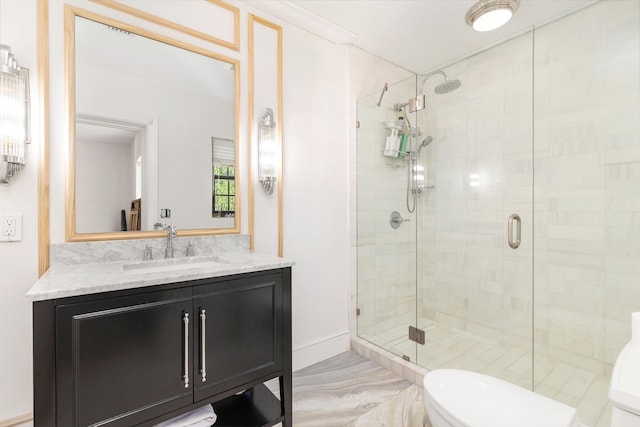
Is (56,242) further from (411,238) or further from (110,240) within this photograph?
(411,238)

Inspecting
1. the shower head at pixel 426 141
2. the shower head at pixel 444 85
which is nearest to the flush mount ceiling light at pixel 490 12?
the shower head at pixel 444 85

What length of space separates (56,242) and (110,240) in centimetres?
21

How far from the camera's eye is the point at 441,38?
2492 millimetres

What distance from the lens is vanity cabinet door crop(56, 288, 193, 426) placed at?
1.04m

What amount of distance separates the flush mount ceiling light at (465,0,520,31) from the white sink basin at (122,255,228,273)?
7.14 feet

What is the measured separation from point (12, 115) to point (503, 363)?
9.80 feet

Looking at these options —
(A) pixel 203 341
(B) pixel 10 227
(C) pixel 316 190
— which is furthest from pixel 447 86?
(B) pixel 10 227

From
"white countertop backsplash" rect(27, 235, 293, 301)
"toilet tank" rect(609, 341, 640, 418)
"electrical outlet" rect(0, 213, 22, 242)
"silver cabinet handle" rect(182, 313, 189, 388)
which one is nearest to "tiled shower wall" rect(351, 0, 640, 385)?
"white countertop backsplash" rect(27, 235, 293, 301)

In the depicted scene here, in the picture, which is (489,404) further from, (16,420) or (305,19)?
(305,19)

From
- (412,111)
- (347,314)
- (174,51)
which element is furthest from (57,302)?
(412,111)

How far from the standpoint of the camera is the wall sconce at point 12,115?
1283 millimetres

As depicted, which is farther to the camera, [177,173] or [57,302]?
[177,173]

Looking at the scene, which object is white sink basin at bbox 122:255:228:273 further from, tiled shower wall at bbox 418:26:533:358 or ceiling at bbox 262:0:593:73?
ceiling at bbox 262:0:593:73

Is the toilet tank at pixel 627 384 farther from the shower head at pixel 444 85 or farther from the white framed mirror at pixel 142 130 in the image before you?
the shower head at pixel 444 85
